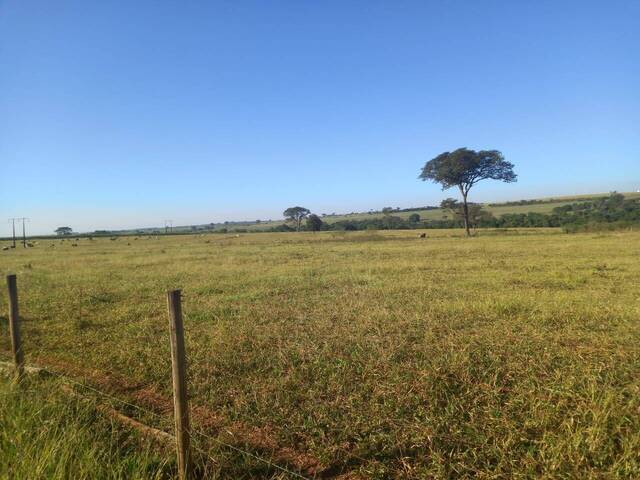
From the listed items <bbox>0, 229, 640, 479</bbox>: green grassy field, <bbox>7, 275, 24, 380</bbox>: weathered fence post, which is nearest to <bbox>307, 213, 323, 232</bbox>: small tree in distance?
<bbox>0, 229, 640, 479</bbox>: green grassy field

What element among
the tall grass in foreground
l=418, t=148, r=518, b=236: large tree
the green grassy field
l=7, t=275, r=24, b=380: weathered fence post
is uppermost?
l=418, t=148, r=518, b=236: large tree

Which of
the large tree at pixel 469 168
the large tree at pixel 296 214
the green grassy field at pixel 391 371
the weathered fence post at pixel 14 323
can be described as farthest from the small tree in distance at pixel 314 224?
the weathered fence post at pixel 14 323

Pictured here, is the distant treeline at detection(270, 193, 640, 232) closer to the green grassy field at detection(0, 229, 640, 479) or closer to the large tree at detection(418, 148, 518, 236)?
the large tree at detection(418, 148, 518, 236)

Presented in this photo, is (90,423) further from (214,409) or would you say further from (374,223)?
(374,223)

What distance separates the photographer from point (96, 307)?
8.70 metres

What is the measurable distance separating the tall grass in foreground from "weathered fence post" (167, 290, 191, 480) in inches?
6.1

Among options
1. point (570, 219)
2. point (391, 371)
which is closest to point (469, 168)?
point (570, 219)

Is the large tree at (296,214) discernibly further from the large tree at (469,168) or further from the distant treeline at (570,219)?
the large tree at (469,168)

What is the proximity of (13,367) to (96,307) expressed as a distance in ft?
15.4

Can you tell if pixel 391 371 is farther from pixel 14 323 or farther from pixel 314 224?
pixel 314 224

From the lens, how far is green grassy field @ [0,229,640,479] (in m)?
2.88

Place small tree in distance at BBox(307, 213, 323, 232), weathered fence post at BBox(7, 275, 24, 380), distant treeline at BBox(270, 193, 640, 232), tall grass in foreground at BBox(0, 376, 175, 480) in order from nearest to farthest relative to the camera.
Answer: tall grass in foreground at BBox(0, 376, 175, 480)
weathered fence post at BBox(7, 275, 24, 380)
distant treeline at BBox(270, 193, 640, 232)
small tree in distance at BBox(307, 213, 323, 232)

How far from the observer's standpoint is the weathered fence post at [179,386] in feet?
8.55

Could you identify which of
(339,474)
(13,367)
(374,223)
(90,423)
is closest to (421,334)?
(339,474)
